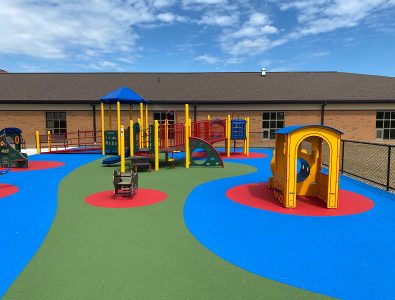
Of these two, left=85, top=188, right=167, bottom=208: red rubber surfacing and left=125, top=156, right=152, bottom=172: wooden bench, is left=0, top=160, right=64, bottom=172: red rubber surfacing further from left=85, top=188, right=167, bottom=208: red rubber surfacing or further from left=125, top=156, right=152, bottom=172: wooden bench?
left=85, top=188, right=167, bottom=208: red rubber surfacing

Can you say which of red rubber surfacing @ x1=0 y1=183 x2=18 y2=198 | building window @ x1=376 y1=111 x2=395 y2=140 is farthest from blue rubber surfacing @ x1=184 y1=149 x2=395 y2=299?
building window @ x1=376 y1=111 x2=395 y2=140

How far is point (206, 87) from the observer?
26.9m

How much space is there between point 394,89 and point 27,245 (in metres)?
29.5

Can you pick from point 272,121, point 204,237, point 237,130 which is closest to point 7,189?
point 204,237

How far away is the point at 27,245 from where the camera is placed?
4727mm

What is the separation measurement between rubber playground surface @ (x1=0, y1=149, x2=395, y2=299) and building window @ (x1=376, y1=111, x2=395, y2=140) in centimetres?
1854

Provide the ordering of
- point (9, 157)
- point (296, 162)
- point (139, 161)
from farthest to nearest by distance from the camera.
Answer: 1. point (9, 157)
2. point (139, 161)
3. point (296, 162)

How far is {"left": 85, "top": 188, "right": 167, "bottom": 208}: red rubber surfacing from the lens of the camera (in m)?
7.13

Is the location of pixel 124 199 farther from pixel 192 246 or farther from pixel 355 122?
pixel 355 122

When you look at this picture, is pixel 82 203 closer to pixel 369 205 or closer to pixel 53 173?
pixel 53 173

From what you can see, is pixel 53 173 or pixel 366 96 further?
pixel 366 96

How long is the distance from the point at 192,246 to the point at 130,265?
1.07m

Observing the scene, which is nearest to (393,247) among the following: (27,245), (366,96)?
(27,245)

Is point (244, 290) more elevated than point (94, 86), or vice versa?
point (94, 86)
